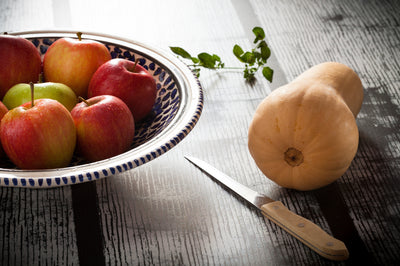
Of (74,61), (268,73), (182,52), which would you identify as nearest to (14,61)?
(74,61)

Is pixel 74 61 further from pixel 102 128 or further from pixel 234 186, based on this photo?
pixel 234 186

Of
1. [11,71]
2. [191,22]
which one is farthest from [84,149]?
[191,22]

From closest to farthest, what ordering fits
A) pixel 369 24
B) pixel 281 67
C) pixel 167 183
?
pixel 167 183
pixel 281 67
pixel 369 24

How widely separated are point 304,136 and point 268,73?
13.2 inches

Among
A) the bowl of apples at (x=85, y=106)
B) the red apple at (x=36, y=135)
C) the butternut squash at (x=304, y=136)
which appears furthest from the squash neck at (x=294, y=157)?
the red apple at (x=36, y=135)

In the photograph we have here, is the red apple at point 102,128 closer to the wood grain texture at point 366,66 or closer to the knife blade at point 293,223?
the knife blade at point 293,223

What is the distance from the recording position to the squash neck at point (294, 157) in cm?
65

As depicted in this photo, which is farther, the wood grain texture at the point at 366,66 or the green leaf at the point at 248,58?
the green leaf at the point at 248,58

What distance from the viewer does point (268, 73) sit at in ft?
3.12

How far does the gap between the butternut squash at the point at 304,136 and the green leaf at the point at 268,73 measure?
0.26 meters

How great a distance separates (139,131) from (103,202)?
14 cm

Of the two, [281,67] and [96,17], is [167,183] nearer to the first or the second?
[281,67]

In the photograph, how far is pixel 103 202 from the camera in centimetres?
66

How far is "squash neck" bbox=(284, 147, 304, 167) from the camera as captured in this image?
2.14 ft
